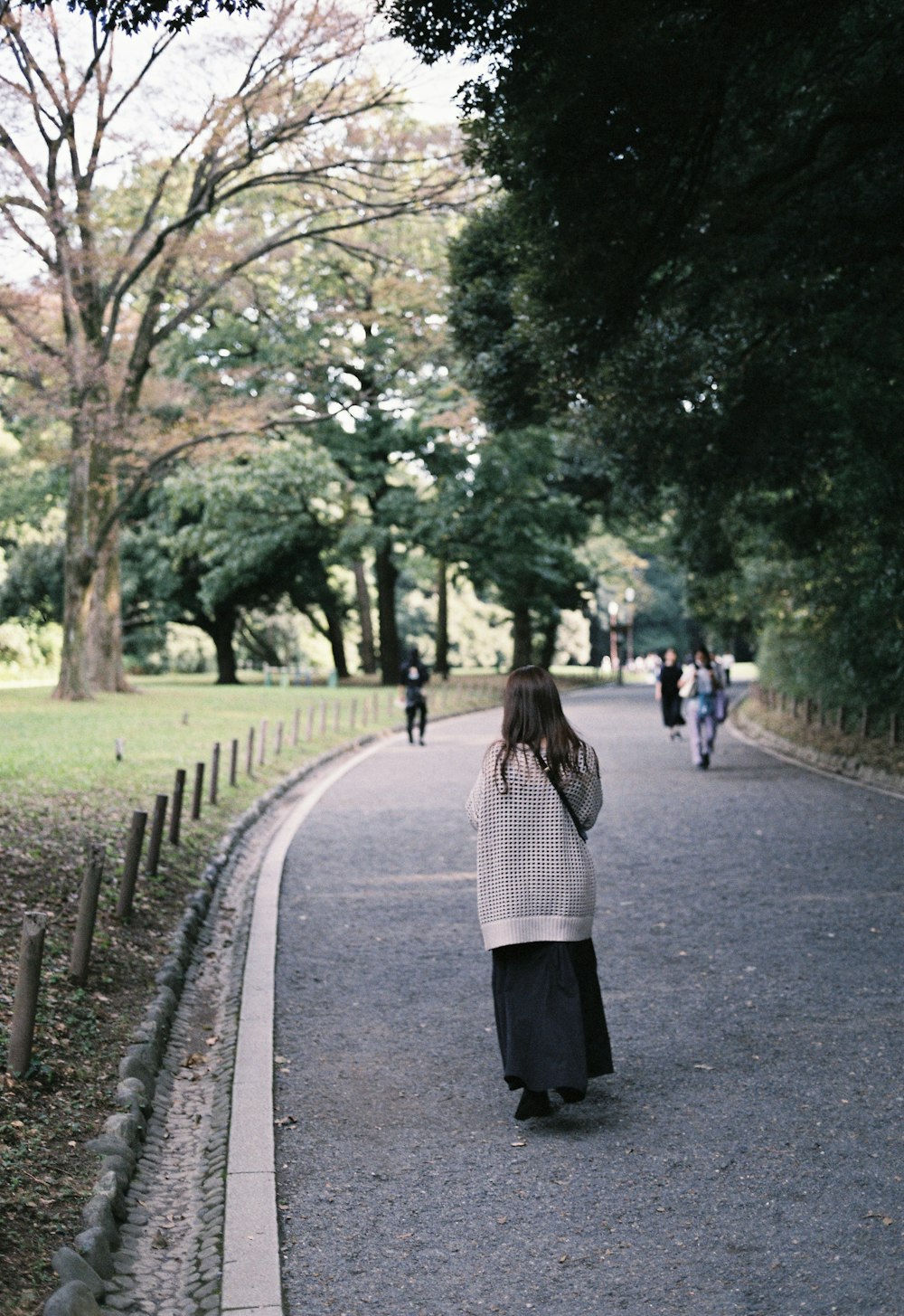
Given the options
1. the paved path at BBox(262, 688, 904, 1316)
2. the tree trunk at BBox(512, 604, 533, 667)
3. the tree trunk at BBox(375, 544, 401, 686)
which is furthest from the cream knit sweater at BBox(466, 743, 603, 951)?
the tree trunk at BBox(512, 604, 533, 667)

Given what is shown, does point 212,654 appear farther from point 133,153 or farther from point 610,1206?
point 610,1206

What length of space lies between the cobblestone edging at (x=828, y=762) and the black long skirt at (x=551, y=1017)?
38.3 feet

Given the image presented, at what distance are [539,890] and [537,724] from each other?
2.19 feet

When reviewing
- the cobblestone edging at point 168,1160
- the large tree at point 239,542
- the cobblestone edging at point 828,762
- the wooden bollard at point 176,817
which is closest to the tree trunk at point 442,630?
the large tree at point 239,542

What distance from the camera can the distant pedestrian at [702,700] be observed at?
18797 millimetres

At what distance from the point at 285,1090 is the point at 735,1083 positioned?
191 cm

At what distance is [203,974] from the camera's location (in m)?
8.09

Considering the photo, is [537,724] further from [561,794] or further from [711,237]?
[711,237]

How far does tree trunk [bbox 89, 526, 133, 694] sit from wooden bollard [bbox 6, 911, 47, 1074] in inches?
1071

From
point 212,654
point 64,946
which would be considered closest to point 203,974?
point 64,946

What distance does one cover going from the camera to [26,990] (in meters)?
5.18

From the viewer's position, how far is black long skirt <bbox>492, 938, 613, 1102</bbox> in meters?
5.24

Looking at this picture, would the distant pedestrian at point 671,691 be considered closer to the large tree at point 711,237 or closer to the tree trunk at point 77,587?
the large tree at point 711,237

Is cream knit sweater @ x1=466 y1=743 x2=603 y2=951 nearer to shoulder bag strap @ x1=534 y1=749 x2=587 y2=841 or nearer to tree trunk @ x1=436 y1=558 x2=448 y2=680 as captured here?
shoulder bag strap @ x1=534 y1=749 x2=587 y2=841
